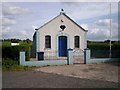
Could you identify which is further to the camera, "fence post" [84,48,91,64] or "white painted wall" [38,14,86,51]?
"white painted wall" [38,14,86,51]

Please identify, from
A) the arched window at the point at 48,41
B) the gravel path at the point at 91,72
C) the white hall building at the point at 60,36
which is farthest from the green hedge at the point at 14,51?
the arched window at the point at 48,41

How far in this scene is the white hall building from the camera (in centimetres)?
2359

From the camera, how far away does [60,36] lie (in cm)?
2417

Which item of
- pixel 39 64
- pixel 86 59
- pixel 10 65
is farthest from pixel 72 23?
pixel 10 65

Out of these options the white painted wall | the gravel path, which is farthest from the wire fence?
the gravel path

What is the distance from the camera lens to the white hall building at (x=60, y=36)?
2359cm

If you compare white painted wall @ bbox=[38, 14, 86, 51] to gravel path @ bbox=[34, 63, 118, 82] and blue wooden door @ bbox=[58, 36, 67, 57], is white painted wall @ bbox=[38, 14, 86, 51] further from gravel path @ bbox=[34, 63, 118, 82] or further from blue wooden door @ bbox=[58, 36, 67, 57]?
gravel path @ bbox=[34, 63, 118, 82]

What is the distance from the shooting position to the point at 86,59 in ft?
62.6

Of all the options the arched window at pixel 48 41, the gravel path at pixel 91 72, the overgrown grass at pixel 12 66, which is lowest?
the gravel path at pixel 91 72

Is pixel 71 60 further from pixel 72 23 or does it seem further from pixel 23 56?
pixel 72 23

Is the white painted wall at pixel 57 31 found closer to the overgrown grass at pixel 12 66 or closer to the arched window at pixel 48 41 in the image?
the arched window at pixel 48 41

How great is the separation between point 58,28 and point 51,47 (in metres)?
2.04

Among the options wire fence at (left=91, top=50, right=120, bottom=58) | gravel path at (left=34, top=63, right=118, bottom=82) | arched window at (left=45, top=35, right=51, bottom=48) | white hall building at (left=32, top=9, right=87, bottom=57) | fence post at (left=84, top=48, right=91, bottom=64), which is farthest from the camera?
arched window at (left=45, top=35, right=51, bottom=48)

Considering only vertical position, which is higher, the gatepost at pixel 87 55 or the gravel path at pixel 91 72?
the gatepost at pixel 87 55
